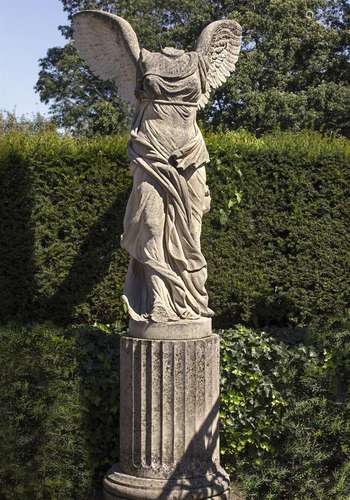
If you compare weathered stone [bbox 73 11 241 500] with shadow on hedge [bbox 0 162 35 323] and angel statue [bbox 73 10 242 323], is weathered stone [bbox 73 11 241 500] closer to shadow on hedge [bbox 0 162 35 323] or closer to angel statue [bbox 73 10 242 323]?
angel statue [bbox 73 10 242 323]

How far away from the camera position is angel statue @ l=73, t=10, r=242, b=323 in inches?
168

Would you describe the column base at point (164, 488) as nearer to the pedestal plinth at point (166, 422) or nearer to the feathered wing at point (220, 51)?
the pedestal plinth at point (166, 422)

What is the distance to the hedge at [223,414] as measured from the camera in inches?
179

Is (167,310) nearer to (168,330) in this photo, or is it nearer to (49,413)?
(168,330)

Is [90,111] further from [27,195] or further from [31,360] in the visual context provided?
[31,360]

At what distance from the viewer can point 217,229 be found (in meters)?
6.61

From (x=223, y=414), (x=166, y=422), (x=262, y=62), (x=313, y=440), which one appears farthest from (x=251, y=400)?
(x=262, y=62)

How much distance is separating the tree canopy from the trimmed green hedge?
988cm

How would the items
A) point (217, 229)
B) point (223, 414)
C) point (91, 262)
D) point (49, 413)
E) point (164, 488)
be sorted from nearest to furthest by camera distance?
point (164, 488) → point (49, 413) → point (223, 414) → point (91, 262) → point (217, 229)

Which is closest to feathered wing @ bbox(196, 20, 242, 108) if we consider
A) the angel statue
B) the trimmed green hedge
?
the angel statue

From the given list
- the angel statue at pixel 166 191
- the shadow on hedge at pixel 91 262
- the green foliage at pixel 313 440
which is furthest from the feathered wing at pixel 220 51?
the green foliage at pixel 313 440

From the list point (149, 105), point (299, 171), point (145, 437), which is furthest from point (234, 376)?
point (299, 171)

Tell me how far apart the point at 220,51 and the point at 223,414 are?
2.82 metres

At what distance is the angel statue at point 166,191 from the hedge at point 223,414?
2.73ft
